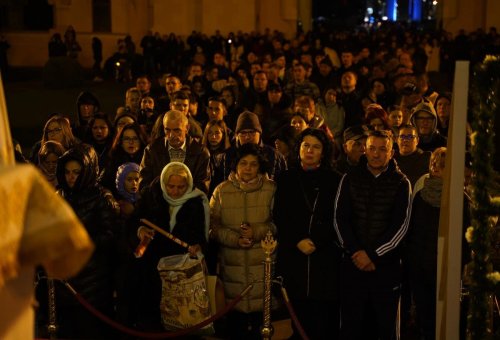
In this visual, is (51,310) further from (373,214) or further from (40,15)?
(40,15)

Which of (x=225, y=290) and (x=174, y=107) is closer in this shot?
(x=225, y=290)

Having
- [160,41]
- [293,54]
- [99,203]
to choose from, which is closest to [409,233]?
[99,203]

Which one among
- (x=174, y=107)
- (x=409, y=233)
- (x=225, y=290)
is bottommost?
(x=225, y=290)

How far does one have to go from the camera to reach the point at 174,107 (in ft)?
35.1

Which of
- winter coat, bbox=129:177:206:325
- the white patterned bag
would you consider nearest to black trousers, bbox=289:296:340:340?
the white patterned bag

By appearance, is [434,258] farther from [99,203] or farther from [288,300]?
[99,203]

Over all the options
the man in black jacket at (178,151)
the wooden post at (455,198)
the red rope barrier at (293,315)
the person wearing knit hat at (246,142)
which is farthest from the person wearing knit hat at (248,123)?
the wooden post at (455,198)

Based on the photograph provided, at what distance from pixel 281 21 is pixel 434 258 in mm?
33021

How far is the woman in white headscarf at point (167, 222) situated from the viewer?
6.85 m

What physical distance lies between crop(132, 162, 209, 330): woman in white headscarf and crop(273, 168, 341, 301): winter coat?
0.58 m

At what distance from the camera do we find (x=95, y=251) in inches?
266

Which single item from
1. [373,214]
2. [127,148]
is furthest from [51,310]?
[127,148]

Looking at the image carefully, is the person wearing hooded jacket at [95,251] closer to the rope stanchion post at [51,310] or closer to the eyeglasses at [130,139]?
the rope stanchion post at [51,310]

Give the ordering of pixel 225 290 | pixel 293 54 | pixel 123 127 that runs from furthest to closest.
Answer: pixel 293 54, pixel 123 127, pixel 225 290
